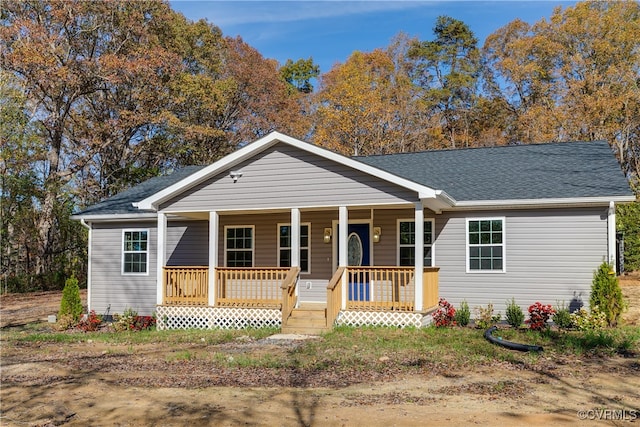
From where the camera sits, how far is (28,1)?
25516 mm

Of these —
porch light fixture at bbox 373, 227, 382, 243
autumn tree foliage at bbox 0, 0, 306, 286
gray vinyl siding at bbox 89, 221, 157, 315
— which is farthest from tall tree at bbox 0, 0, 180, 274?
porch light fixture at bbox 373, 227, 382, 243

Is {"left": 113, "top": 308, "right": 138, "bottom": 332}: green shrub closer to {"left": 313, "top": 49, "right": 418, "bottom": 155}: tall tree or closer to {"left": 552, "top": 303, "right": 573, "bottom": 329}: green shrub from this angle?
{"left": 552, "top": 303, "right": 573, "bottom": 329}: green shrub

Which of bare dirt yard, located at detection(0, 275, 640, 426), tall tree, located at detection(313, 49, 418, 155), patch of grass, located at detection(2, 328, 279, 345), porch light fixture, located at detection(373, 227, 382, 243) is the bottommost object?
patch of grass, located at detection(2, 328, 279, 345)

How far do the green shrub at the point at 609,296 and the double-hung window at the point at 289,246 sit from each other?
7.07 m

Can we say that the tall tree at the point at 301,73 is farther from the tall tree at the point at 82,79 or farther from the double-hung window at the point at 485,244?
the double-hung window at the point at 485,244

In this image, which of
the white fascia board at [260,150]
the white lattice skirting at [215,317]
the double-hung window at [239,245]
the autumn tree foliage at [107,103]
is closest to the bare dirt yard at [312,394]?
the white lattice skirting at [215,317]

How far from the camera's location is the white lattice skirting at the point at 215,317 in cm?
1338

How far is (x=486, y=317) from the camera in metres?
12.8

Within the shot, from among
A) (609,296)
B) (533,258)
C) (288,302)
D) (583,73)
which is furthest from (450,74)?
(288,302)

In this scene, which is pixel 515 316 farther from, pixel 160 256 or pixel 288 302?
pixel 160 256

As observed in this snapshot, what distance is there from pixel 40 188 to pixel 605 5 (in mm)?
30293

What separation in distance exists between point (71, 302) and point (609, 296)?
13306 mm

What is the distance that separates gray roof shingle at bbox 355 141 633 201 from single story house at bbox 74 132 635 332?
6 centimetres

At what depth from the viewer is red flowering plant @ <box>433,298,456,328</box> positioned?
1281 cm
